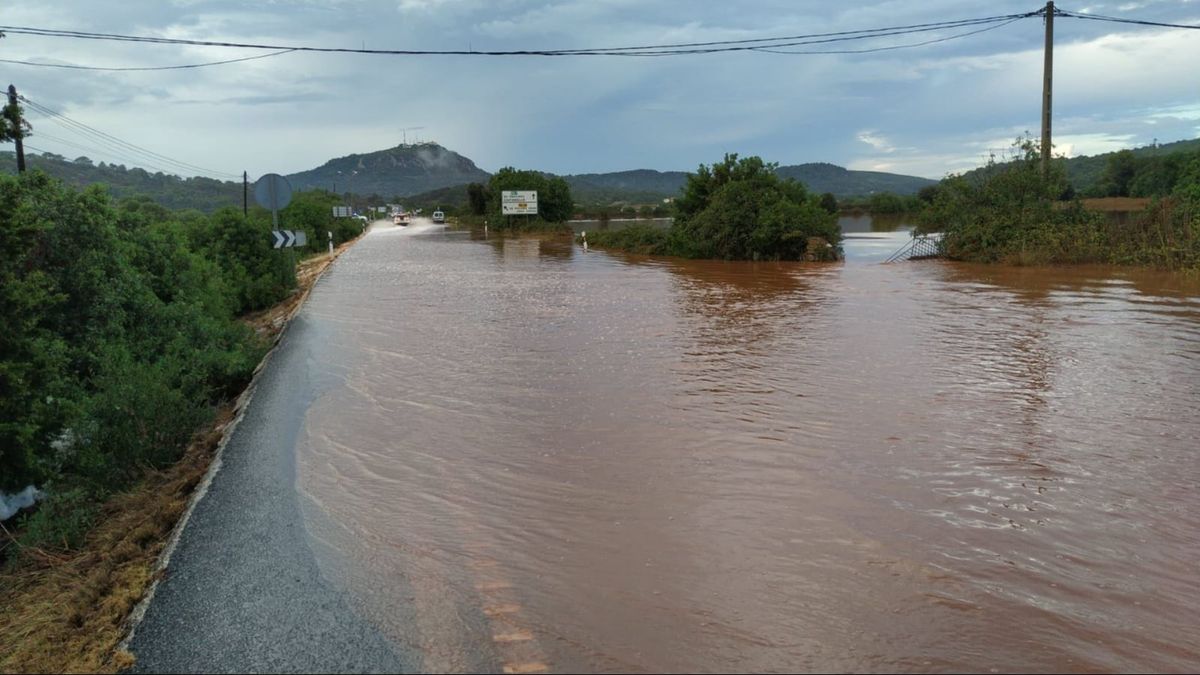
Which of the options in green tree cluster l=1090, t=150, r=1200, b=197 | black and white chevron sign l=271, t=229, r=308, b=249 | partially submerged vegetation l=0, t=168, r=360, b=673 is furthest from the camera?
green tree cluster l=1090, t=150, r=1200, b=197

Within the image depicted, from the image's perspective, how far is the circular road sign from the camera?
740 inches

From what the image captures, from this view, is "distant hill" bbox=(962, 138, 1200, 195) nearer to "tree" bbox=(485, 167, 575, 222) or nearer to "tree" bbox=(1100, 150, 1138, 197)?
"tree" bbox=(1100, 150, 1138, 197)

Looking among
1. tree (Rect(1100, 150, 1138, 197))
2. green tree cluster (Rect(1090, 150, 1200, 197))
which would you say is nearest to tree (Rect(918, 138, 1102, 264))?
green tree cluster (Rect(1090, 150, 1200, 197))

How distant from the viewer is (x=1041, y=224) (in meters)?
27.7

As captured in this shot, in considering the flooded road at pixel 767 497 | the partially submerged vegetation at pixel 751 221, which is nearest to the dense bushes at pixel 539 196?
the partially submerged vegetation at pixel 751 221

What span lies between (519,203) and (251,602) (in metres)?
77.9

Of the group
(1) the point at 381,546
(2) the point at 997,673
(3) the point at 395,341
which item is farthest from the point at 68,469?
(2) the point at 997,673

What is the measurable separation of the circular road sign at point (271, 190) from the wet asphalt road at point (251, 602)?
1405cm

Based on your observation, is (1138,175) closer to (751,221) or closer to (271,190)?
(751,221)

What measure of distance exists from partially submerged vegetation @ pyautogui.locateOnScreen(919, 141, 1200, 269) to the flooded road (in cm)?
1414

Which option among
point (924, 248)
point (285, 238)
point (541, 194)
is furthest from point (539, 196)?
point (285, 238)

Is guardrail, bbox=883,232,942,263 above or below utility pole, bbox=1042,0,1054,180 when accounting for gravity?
below

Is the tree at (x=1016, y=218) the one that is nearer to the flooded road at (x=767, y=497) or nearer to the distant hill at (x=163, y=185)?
the flooded road at (x=767, y=497)

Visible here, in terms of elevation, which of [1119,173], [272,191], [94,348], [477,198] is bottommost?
[94,348]
